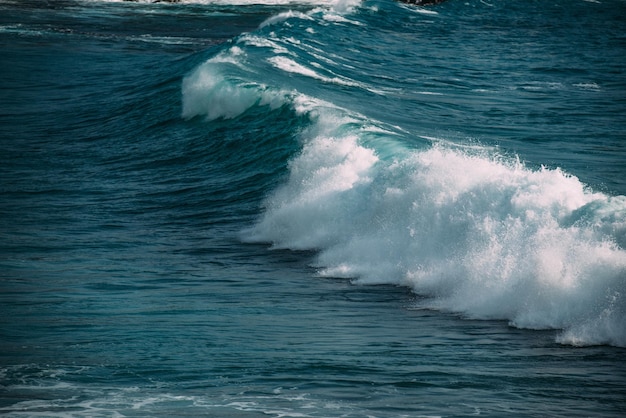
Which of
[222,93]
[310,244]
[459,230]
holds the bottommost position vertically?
[310,244]

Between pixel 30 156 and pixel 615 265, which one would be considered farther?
pixel 30 156

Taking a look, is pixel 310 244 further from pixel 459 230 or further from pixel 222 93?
pixel 222 93

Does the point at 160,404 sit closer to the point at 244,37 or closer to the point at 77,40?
the point at 244,37

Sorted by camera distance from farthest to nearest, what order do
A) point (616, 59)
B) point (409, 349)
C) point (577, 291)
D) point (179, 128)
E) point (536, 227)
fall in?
point (616, 59)
point (179, 128)
point (536, 227)
point (577, 291)
point (409, 349)

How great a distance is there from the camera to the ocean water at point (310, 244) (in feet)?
28.7

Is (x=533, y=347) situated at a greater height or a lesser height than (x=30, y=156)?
greater

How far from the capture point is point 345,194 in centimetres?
1452

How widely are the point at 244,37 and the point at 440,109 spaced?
799 centimetres

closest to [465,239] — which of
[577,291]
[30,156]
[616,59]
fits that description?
[577,291]

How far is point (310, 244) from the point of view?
13906 mm

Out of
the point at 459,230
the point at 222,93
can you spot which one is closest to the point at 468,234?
the point at 459,230

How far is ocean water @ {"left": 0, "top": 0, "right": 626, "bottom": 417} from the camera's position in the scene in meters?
8.73

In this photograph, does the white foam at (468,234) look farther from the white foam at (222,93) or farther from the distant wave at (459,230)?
the white foam at (222,93)

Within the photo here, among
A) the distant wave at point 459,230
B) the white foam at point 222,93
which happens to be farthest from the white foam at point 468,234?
the white foam at point 222,93
